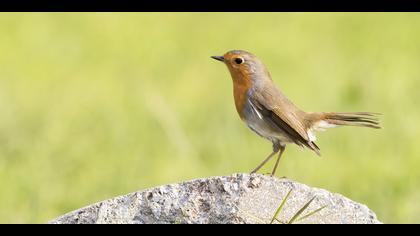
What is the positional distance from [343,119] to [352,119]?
74 millimetres

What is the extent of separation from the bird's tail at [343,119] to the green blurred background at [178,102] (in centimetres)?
233

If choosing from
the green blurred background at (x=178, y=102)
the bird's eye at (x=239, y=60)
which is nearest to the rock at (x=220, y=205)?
the bird's eye at (x=239, y=60)

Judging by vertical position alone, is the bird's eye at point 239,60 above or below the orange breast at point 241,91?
above

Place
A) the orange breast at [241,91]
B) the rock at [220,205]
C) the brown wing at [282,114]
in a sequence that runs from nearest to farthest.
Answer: the rock at [220,205], the brown wing at [282,114], the orange breast at [241,91]

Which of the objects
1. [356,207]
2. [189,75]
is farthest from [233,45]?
[356,207]

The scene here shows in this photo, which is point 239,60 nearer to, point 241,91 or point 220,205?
point 241,91

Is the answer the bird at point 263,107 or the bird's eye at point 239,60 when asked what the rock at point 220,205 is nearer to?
the bird at point 263,107

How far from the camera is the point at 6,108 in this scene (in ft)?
43.5

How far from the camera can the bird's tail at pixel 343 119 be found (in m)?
7.38

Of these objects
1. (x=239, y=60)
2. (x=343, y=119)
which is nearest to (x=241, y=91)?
(x=239, y=60)

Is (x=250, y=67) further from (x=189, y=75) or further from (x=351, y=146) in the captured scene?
(x=189, y=75)

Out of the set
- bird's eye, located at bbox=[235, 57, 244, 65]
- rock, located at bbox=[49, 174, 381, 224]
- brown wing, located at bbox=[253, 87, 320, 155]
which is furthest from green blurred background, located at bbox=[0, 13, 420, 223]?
rock, located at bbox=[49, 174, 381, 224]

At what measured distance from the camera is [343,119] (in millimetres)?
7520

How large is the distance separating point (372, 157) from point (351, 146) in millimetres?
516
